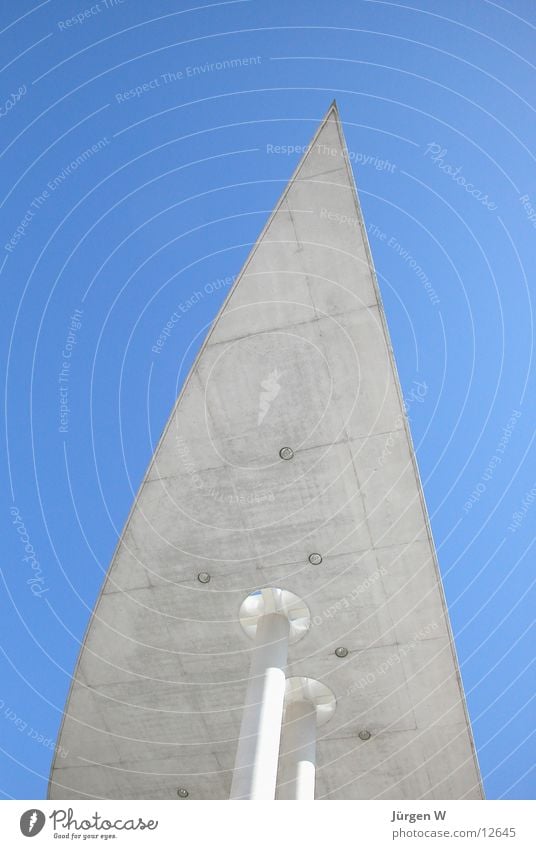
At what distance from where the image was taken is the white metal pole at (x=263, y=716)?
17875 millimetres

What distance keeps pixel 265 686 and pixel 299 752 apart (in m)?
4.89

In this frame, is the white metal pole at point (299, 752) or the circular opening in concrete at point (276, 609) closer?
the white metal pole at point (299, 752)

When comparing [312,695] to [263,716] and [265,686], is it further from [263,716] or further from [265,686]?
[263,716]

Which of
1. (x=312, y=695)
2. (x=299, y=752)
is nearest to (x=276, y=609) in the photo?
(x=312, y=695)

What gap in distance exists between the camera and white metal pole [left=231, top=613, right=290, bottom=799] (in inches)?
704

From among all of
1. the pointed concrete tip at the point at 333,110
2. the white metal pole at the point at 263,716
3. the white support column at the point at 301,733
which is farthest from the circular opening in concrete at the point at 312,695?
the pointed concrete tip at the point at 333,110

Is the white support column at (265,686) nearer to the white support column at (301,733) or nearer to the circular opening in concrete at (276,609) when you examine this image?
the circular opening in concrete at (276,609)

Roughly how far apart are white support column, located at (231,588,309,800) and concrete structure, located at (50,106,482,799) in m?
0.14

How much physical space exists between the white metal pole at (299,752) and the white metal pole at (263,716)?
12.8 ft

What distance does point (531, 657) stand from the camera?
78.9ft

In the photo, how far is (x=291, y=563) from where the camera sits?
22.8m

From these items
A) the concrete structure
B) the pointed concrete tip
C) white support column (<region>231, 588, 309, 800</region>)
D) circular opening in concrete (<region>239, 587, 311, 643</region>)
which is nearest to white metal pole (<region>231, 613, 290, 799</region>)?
white support column (<region>231, 588, 309, 800</region>)

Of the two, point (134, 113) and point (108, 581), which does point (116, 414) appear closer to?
point (108, 581)
